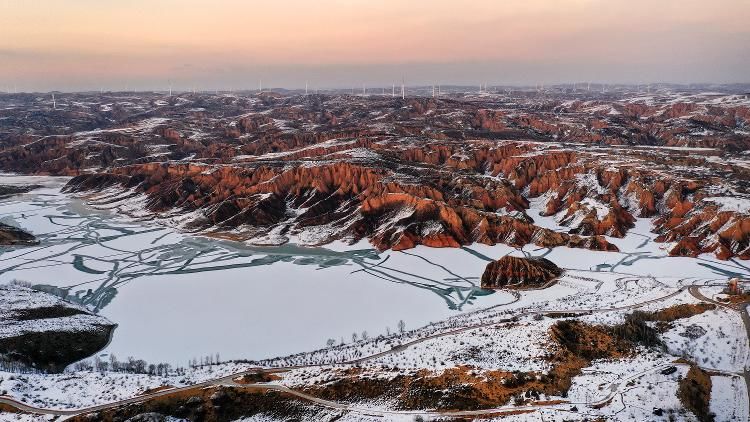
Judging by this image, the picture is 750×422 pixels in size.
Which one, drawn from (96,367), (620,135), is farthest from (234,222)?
(620,135)

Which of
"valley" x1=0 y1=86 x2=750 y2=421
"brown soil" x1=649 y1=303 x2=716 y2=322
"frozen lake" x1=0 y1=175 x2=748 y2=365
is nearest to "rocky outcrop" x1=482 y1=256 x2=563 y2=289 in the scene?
"valley" x1=0 y1=86 x2=750 y2=421

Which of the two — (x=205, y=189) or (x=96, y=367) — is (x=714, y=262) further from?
(x=205, y=189)

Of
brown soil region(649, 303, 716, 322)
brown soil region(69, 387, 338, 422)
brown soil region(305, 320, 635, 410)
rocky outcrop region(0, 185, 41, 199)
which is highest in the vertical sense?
rocky outcrop region(0, 185, 41, 199)

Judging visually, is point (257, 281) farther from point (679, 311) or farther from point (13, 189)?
point (13, 189)

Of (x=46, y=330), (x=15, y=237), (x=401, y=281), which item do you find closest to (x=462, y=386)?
(x=401, y=281)

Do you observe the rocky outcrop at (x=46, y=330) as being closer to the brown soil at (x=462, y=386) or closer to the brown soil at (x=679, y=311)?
the brown soil at (x=462, y=386)

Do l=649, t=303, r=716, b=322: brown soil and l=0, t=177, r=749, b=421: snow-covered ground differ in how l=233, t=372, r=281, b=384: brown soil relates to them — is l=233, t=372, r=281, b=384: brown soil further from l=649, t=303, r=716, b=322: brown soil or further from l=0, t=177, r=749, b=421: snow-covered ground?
l=649, t=303, r=716, b=322: brown soil
